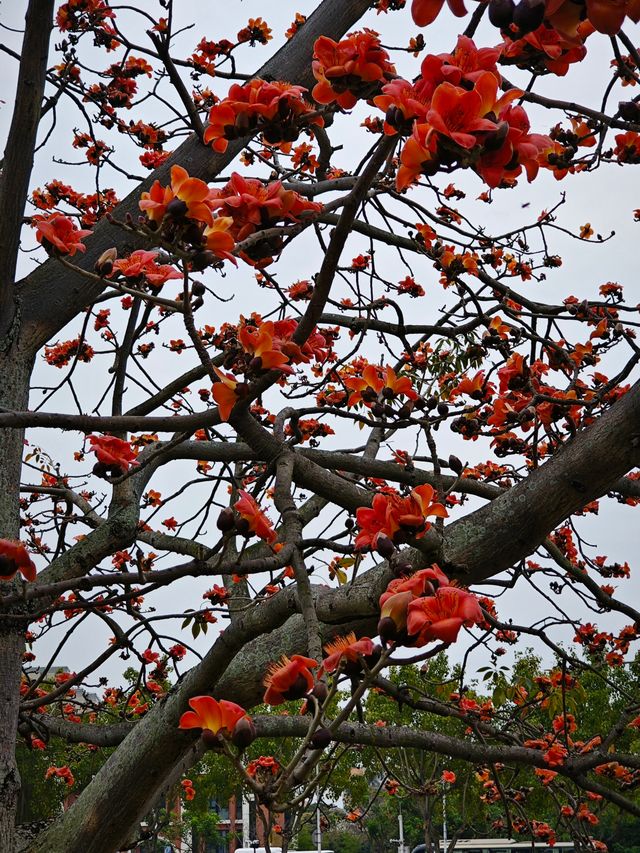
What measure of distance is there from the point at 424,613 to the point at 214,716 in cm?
26

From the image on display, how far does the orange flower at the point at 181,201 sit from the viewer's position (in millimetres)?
1109

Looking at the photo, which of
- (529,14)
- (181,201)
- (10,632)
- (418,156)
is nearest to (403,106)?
(418,156)

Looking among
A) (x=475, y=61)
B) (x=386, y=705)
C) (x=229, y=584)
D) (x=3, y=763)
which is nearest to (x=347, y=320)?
(x=229, y=584)

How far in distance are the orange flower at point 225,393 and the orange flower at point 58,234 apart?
1.17ft

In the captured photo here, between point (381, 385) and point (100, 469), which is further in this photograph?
point (381, 385)

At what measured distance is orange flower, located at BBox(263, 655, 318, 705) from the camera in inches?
36.3

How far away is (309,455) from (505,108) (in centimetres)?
175

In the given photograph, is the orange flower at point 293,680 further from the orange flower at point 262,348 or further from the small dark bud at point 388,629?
the orange flower at point 262,348

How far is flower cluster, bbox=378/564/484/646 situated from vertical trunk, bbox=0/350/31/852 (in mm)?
1704

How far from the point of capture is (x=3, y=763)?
2.21 metres

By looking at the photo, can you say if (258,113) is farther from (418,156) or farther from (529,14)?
(529,14)

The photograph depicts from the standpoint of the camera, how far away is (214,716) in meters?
0.89

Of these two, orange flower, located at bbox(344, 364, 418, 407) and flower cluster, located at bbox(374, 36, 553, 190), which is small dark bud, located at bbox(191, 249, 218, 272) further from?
orange flower, located at bbox(344, 364, 418, 407)

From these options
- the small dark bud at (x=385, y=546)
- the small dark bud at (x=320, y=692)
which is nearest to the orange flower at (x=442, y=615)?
the small dark bud at (x=320, y=692)
